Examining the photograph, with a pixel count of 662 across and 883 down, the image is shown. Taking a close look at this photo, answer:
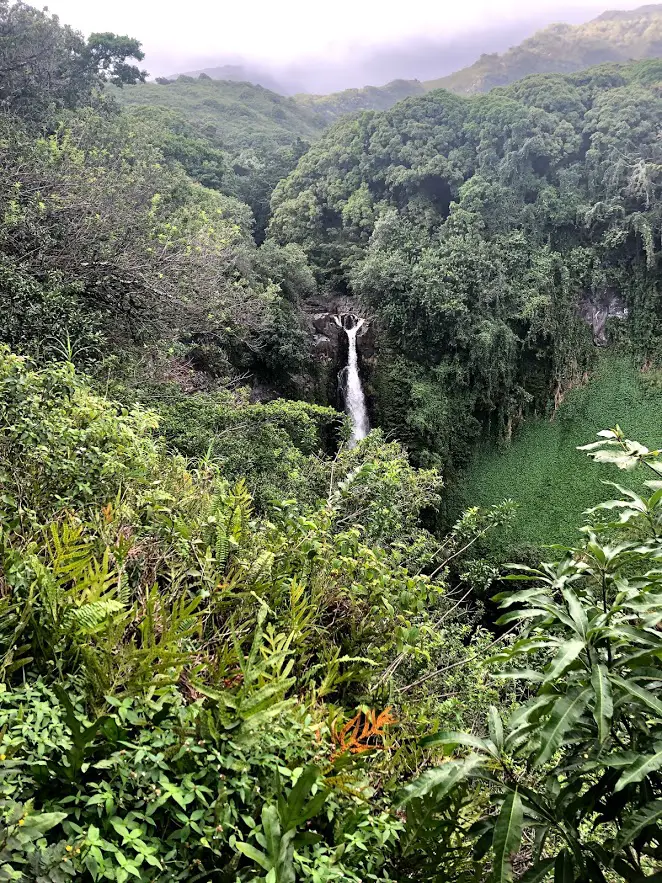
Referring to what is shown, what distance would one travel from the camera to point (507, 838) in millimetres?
1058

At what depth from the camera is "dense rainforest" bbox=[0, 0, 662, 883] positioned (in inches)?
47.1

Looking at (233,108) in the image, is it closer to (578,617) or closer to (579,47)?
(579,47)

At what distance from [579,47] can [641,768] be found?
42015 millimetres

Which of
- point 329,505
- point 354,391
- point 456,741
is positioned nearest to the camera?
point 456,741

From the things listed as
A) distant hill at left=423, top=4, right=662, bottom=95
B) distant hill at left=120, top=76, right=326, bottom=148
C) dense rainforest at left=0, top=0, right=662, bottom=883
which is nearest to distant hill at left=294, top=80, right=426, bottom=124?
distant hill at left=120, top=76, right=326, bottom=148

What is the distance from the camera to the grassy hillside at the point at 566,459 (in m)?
11.9

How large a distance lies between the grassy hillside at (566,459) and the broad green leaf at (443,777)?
10569 millimetres

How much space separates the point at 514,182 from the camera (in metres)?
15.4

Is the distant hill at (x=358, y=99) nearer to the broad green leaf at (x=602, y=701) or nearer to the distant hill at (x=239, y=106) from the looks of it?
the distant hill at (x=239, y=106)

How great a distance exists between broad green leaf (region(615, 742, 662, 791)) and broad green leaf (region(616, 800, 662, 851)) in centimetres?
8

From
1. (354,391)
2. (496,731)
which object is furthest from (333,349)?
(496,731)

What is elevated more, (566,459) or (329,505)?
(329,505)

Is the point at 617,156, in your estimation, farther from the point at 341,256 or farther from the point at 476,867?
the point at 476,867

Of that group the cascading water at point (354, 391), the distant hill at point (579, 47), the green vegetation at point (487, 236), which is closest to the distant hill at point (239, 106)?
the distant hill at point (579, 47)
